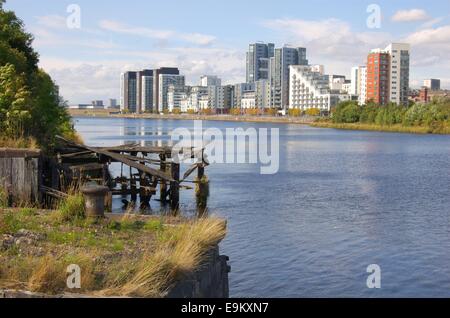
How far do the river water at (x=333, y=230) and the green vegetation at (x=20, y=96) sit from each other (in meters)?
8.28

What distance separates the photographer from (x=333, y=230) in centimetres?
2547

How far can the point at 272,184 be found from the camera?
4244cm

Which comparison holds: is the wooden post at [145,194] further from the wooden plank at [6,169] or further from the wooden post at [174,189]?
the wooden plank at [6,169]

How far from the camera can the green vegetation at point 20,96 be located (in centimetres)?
2448

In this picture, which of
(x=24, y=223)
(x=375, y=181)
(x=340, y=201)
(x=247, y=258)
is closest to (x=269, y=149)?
(x=375, y=181)

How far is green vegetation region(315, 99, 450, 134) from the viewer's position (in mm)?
127812

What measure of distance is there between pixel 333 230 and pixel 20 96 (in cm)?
1463

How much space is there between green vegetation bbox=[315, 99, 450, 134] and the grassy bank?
394ft

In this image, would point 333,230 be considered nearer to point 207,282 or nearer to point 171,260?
point 207,282

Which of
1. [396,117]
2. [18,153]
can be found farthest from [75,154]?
[396,117]

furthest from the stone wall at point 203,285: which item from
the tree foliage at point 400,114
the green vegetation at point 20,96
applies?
the tree foliage at point 400,114

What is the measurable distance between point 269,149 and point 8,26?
50280mm

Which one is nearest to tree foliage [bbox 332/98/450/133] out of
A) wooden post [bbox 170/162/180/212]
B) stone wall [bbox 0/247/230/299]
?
wooden post [bbox 170/162/180/212]
